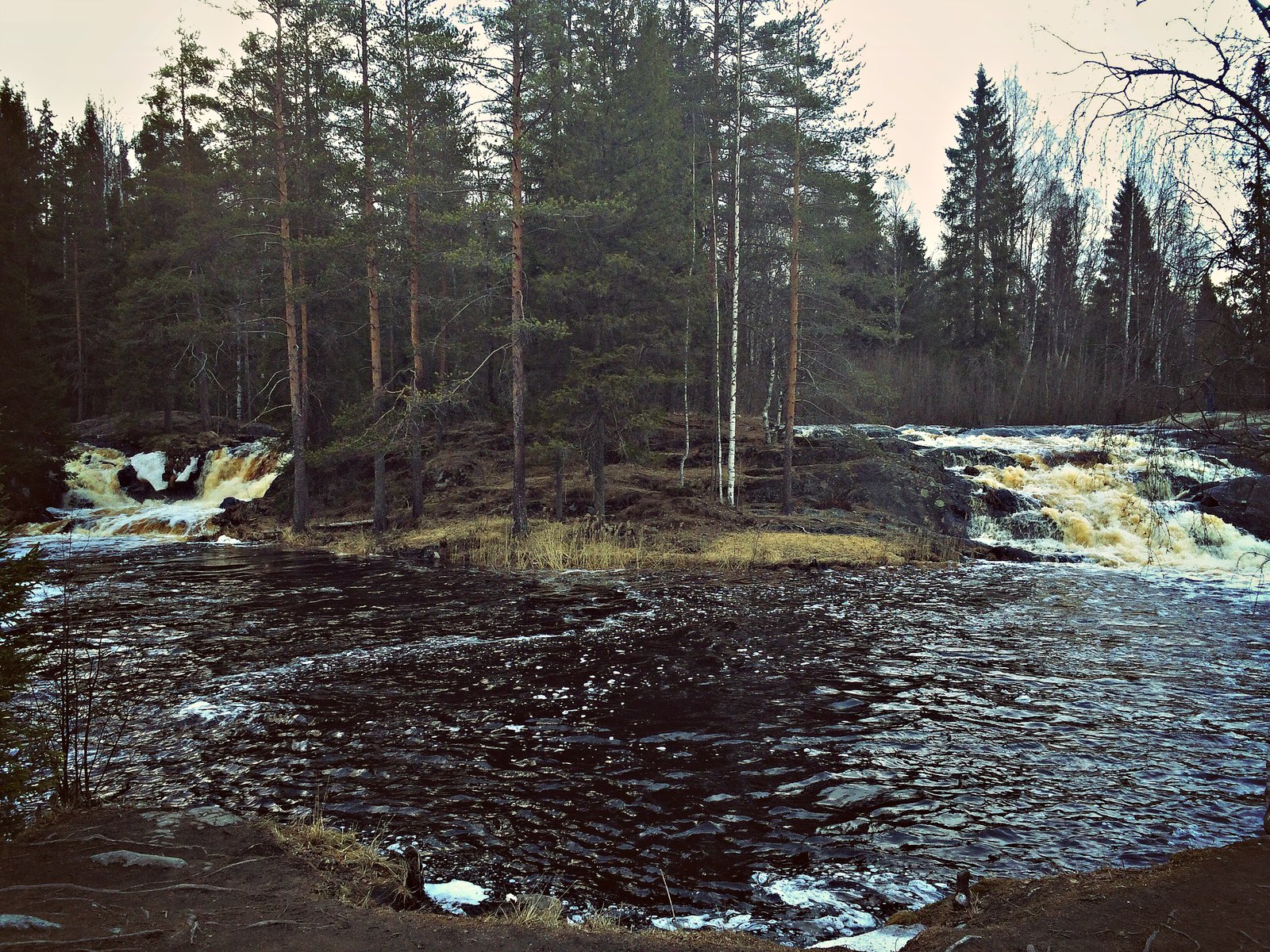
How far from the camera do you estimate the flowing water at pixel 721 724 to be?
5.91m

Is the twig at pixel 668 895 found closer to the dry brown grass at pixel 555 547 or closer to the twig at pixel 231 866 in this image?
the twig at pixel 231 866

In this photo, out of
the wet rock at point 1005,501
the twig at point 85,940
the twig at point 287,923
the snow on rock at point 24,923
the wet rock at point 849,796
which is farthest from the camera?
the wet rock at point 1005,501

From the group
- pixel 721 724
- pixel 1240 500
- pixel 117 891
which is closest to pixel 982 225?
pixel 1240 500

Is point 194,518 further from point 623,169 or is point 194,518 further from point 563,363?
point 623,169

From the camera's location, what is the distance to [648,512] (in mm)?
24484

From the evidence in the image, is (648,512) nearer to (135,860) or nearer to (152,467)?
(135,860)

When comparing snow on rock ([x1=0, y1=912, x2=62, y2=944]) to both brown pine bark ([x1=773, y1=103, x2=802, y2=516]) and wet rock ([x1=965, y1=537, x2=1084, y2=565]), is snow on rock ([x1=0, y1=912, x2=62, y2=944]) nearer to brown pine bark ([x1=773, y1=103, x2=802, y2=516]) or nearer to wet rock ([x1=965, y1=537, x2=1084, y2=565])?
brown pine bark ([x1=773, y1=103, x2=802, y2=516])

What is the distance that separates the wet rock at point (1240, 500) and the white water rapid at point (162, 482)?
28634mm

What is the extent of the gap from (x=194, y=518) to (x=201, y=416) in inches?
461

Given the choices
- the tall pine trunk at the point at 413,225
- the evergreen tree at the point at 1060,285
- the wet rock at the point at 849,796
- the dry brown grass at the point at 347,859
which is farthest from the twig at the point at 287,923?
the evergreen tree at the point at 1060,285

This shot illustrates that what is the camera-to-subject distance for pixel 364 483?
101 ft

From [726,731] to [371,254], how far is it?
19.4m

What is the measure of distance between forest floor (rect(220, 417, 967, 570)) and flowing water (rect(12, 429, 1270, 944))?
3.19 metres

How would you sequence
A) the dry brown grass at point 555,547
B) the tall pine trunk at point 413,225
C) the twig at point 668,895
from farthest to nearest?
1. the tall pine trunk at point 413,225
2. the dry brown grass at point 555,547
3. the twig at point 668,895
